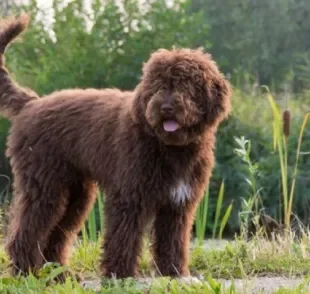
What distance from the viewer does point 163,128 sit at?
692 centimetres

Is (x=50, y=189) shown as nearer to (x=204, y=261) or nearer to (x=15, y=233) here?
(x=15, y=233)

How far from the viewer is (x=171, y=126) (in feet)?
22.6

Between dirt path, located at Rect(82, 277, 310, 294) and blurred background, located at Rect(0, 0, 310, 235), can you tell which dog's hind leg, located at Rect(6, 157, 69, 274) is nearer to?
dirt path, located at Rect(82, 277, 310, 294)

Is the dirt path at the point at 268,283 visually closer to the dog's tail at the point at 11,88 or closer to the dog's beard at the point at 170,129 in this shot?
the dog's beard at the point at 170,129

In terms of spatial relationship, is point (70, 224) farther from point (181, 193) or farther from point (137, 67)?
point (137, 67)

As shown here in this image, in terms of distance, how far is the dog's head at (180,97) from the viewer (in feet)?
22.6

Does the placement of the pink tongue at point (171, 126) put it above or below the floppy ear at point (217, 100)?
below

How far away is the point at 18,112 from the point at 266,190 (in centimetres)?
978

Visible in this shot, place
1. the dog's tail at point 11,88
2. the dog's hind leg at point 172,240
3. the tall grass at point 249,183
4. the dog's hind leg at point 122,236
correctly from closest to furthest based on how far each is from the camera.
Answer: the dog's hind leg at point 122,236 < the dog's hind leg at point 172,240 < the dog's tail at point 11,88 < the tall grass at point 249,183

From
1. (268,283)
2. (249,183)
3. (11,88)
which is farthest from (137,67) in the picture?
(268,283)

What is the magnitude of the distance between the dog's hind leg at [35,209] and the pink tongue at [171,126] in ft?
3.81

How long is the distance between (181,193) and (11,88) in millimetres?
1902

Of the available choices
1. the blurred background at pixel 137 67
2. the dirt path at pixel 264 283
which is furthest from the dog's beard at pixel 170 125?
the blurred background at pixel 137 67

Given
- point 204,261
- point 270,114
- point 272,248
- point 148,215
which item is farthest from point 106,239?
point 270,114
